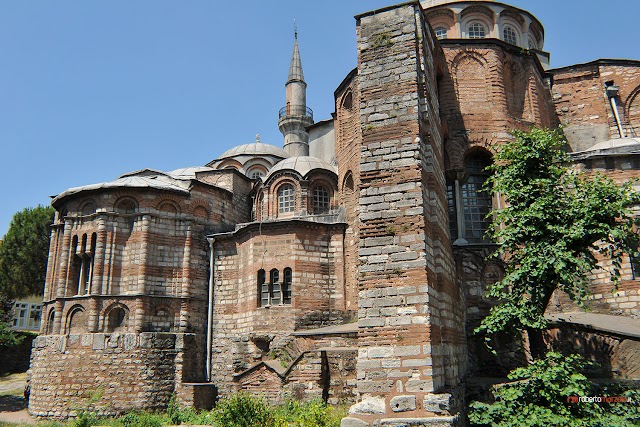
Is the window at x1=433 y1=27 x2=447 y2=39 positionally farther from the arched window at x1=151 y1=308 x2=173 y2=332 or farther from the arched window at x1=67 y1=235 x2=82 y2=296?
the arched window at x1=67 y1=235 x2=82 y2=296

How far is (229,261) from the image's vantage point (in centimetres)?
2003

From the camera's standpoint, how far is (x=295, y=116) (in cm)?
3175

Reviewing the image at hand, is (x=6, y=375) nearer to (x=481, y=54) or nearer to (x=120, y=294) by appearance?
(x=120, y=294)

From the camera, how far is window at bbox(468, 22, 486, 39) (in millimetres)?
18672

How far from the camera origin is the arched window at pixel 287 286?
1759 cm

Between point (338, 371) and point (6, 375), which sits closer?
point (338, 371)

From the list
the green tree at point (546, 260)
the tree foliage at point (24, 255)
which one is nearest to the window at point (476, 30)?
the green tree at point (546, 260)

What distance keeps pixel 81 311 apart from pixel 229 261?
5.48 m

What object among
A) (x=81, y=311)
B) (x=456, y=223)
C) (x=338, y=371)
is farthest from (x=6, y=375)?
(x=456, y=223)

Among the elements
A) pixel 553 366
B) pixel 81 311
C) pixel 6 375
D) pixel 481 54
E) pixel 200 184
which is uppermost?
pixel 481 54

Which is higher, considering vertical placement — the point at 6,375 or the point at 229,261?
the point at 229,261

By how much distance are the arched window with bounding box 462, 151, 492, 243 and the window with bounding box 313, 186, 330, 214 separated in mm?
7315

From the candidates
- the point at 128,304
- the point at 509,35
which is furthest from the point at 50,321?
the point at 509,35

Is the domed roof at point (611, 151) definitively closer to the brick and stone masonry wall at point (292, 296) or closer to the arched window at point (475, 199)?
the arched window at point (475, 199)
